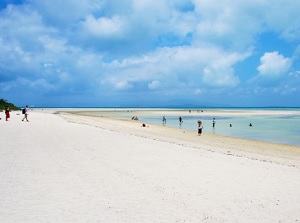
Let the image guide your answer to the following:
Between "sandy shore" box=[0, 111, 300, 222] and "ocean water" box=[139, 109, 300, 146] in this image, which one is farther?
"ocean water" box=[139, 109, 300, 146]

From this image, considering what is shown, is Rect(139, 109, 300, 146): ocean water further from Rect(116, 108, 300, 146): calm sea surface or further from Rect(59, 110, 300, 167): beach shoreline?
Rect(59, 110, 300, 167): beach shoreline

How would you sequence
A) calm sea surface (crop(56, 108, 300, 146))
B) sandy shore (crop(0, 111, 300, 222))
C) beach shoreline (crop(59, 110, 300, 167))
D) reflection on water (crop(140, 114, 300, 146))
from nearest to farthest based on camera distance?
sandy shore (crop(0, 111, 300, 222)) → beach shoreline (crop(59, 110, 300, 167)) → reflection on water (crop(140, 114, 300, 146)) → calm sea surface (crop(56, 108, 300, 146))

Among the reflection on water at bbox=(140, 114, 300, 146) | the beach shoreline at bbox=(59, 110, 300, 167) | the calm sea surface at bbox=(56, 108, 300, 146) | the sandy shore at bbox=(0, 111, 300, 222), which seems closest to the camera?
the sandy shore at bbox=(0, 111, 300, 222)

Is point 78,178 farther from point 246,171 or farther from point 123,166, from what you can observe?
point 246,171

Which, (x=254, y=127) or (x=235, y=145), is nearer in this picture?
(x=235, y=145)

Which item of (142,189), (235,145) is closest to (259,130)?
(235,145)

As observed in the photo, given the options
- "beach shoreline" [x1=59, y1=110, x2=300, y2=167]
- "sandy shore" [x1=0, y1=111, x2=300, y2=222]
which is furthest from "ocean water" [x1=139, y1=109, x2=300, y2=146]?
"sandy shore" [x1=0, y1=111, x2=300, y2=222]

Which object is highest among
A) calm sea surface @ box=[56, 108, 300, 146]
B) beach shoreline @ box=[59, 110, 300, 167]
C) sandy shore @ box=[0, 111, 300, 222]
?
sandy shore @ box=[0, 111, 300, 222]

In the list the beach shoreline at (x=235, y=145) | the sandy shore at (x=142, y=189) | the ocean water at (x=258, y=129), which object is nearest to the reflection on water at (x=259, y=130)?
the ocean water at (x=258, y=129)

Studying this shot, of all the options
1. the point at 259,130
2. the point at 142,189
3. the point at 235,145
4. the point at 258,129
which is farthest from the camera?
the point at 258,129

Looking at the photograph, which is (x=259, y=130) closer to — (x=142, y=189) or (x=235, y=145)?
(x=235, y=145)

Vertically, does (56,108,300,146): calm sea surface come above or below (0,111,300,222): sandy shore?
below

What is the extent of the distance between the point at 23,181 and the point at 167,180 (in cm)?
440

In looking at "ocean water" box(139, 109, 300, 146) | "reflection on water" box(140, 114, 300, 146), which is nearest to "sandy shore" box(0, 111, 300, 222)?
"ocean water" box(139, 109, 300, 146)
